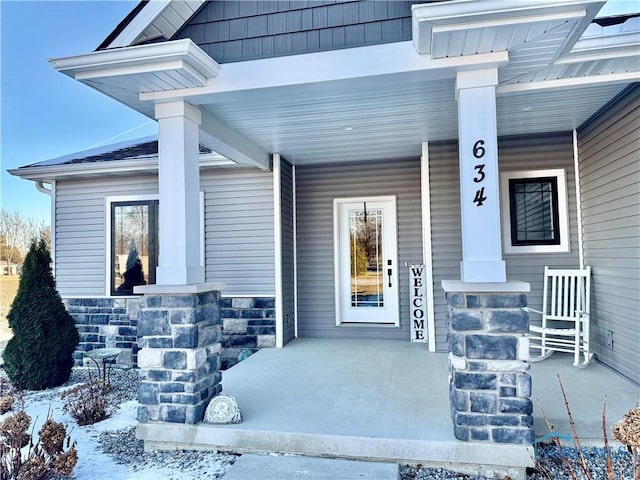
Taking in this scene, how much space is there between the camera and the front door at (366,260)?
593 centimetres

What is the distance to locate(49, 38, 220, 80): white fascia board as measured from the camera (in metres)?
2.90

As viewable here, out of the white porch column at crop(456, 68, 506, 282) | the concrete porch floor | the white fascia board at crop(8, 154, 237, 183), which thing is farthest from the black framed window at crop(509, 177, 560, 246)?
the white fascia board at crop(8, 154, 237, 183)

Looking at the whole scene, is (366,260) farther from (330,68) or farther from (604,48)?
(604,48)

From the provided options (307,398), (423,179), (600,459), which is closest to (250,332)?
(307,398)

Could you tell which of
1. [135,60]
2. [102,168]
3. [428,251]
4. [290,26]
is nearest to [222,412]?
[135,60]

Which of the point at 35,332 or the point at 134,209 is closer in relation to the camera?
the point at 35,332

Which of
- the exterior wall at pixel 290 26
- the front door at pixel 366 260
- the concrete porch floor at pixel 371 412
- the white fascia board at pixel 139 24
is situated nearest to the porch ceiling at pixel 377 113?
the exterior wall at pixel 290 26

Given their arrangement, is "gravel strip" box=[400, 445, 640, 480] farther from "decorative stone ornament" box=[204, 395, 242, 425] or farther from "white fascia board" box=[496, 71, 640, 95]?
"white fascia board" box=[496, 71, 640, 95]

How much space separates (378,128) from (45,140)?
1422cm

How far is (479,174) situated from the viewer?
9.35 feet

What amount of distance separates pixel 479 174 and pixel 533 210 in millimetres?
2640

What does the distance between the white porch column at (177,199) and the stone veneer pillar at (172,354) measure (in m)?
0.15

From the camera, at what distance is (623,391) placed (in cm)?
354

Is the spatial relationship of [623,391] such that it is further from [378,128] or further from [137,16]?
[137,16]
